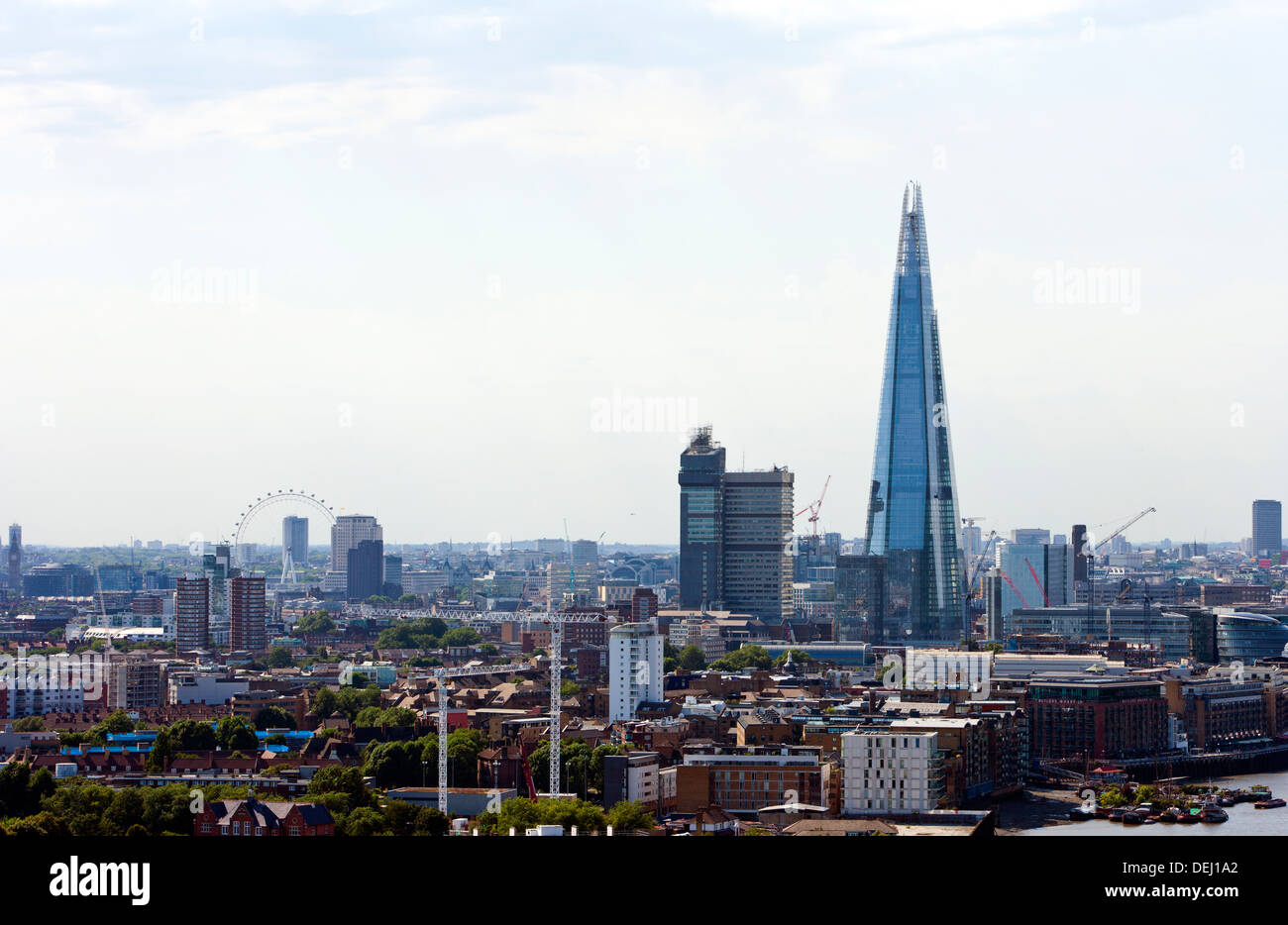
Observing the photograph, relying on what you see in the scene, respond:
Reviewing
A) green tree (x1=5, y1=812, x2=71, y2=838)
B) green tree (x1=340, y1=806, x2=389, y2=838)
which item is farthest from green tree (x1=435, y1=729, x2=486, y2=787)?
green tree (x1=5, y1=812, x2=71, y2=838)

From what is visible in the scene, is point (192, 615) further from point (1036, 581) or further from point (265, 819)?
point (265, 819)

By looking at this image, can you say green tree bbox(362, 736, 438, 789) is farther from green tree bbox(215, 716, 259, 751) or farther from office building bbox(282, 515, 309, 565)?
office building bbox(282, 515, 309, 565)

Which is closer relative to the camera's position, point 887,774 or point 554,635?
point 887,774

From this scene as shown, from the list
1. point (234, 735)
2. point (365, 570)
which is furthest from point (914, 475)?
A: point (365, 570)

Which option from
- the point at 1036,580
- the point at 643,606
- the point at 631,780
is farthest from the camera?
the point at 1036,580
